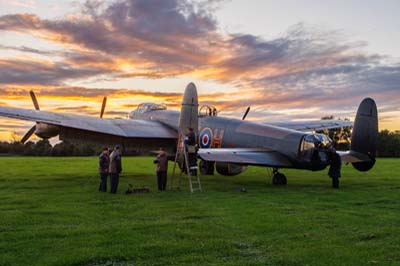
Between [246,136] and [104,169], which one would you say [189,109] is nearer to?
[246,136]

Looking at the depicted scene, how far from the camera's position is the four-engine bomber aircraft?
18.0 metres

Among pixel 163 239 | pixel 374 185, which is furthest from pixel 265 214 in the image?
pixel 374 185

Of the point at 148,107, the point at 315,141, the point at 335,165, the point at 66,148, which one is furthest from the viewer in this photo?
the point at 66,148

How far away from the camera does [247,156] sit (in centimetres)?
1802

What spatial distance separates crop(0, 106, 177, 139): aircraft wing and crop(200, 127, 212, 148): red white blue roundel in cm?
312

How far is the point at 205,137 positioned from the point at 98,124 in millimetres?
5331

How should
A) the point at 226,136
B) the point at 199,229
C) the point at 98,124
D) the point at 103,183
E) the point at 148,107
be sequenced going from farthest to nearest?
the point at 148,107, the point at 98,124, the point at 226,136, the point at 103,183, the point at 199,229

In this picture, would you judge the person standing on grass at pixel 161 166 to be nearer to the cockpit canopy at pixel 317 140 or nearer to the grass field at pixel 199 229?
the grass field at pixel 199 229

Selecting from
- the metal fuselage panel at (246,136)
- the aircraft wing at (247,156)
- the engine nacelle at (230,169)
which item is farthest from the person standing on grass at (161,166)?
the engine nacelle at (230,169)

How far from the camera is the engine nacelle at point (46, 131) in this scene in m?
22.1

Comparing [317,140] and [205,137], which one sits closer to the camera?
[317,140]

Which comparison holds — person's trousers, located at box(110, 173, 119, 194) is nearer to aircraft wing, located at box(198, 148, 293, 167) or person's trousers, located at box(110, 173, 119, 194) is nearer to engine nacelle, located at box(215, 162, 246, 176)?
aircraft wing, located at box(198, 148, 293, 167)

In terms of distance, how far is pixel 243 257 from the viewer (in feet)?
24.1

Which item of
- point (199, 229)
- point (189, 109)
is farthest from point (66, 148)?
point (199, 229)
